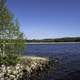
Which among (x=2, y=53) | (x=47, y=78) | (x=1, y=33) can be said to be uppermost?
(x=1, y=33)

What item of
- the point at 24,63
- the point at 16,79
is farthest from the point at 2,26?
the point at 16,79

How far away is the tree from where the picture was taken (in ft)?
148

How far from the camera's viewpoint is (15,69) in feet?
134

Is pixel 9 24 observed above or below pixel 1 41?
above

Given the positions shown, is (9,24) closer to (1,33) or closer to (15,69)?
(1,33)

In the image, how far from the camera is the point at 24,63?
46875 mm

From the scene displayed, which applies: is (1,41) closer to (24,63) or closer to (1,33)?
(1,33)

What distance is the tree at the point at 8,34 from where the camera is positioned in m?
45.1

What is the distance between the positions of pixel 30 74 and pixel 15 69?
339 centimetres

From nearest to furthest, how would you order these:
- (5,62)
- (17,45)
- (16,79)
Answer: (16,79)
(5,62)
(17,45)

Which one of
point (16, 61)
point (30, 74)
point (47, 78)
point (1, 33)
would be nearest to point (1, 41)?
point (1, 33)

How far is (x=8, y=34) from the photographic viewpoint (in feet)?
150

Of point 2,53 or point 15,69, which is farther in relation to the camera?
point 2,53

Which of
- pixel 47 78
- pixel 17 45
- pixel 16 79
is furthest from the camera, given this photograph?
pixel 17 45
